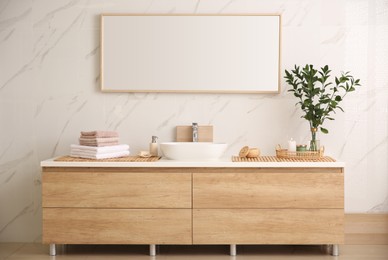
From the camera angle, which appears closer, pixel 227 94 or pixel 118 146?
pixel 118 146

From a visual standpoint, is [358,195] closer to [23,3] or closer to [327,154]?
[327,154]

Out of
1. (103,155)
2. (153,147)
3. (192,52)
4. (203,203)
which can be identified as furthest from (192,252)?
(192,52)

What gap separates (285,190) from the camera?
3.72 meters

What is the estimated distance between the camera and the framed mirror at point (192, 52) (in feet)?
13.7

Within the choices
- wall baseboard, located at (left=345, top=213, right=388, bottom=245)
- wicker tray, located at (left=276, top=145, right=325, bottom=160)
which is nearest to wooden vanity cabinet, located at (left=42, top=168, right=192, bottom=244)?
wicker tray, located at (left=276, top=145, right=325, bottom=160)

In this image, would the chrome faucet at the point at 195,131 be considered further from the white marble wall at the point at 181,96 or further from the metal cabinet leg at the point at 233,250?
the metal cabinet leg at the point at 233,250

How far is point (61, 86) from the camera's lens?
13.9 ft

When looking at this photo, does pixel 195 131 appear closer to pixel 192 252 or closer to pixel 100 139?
pixel 100 139

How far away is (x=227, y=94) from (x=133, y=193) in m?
1.07

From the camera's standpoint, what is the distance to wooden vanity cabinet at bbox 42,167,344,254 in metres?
3.72

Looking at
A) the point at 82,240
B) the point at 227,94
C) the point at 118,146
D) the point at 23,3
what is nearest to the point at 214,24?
the point at 227,94

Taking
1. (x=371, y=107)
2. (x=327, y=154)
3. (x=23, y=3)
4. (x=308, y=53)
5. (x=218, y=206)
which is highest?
(x=23, y=3)

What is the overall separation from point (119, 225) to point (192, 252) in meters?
0.58

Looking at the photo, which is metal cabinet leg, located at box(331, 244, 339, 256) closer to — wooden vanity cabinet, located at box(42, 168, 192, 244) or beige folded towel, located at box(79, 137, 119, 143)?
wooden vanity cabinet, located at box(42, 168, 192, 244)
